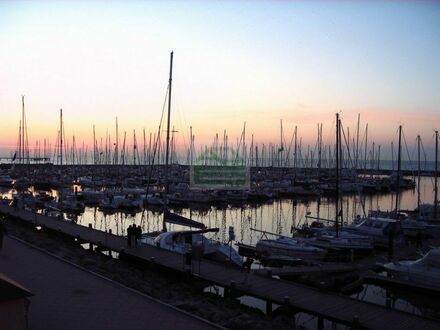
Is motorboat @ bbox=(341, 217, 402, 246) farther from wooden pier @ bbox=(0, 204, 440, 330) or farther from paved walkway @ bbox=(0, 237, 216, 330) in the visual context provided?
paved walkway @ bbox=(0, 237, 216, 330)

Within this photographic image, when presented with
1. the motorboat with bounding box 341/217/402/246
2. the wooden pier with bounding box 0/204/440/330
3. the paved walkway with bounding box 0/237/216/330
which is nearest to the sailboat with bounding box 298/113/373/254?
the motorboat with bounding box 341/217/402/246

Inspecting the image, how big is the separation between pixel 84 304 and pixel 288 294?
6.41 metres

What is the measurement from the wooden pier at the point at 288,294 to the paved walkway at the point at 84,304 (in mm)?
3711

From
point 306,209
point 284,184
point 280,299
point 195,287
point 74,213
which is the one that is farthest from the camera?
point 284,184

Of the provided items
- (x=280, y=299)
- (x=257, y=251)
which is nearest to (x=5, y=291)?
(x=280, y=299)

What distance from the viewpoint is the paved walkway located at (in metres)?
11.0

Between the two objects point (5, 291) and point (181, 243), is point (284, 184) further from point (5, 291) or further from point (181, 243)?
point (5, 291)

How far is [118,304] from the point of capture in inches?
496

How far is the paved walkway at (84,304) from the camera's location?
1097 centimetres

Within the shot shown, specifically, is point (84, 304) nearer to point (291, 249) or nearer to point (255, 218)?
point (291, 249)

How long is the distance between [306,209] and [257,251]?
98.0 ft

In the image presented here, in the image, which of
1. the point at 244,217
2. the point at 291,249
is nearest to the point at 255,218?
the point at 244,217

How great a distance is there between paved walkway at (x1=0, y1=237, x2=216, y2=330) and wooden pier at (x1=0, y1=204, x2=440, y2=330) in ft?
12.2

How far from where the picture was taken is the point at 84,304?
12453 mm
